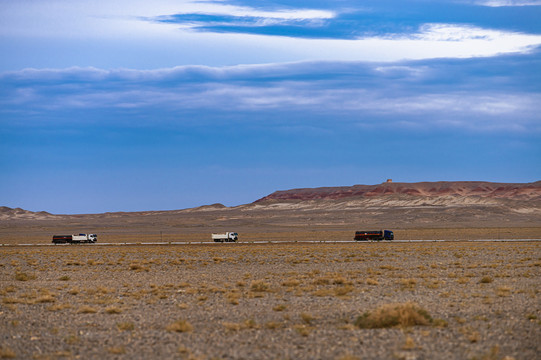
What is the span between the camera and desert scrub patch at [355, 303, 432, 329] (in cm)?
1659

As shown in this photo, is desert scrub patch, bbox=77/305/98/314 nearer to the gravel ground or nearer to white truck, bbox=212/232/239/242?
the gravel ground

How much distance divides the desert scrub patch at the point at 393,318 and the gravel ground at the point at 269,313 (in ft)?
0.61

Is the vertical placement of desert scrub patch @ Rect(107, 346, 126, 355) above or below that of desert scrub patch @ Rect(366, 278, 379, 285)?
below

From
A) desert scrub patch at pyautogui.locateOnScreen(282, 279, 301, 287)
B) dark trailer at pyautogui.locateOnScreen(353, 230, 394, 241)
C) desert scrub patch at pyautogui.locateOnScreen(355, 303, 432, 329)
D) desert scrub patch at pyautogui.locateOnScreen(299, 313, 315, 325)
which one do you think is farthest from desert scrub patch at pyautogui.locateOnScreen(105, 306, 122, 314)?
dark trailer at pyautogui.locateOnScreen(353, 230, 394, 241)

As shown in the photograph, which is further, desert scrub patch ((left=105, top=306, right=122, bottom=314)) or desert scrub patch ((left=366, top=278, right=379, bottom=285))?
desert scrub patch ((left=366, top=278, right=379, bottom=285))

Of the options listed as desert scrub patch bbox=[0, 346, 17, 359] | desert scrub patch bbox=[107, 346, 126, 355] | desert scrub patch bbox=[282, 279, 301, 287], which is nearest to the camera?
desert scrub patch bbox=[0, 346, 17, 359]

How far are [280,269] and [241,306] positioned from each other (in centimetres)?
1460

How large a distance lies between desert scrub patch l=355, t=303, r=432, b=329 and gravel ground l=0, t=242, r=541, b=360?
0.19 meters

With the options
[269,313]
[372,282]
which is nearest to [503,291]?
[372,282]

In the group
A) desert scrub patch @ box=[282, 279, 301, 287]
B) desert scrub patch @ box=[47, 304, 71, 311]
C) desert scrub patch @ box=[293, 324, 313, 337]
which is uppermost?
desert scrub patch @ box=[282, 279, 301, 287]

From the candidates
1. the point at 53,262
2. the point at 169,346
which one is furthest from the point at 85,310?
the point at 53,262

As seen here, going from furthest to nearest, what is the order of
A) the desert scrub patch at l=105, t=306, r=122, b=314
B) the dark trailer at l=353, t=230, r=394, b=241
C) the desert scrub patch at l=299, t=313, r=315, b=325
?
the dark trailer at l=353, t=230, r=394, b=241
the desert scrub patch at l=105, t=306, r=122, b=314
the desert scrub patch at l=299, t=313, r=315, b=325

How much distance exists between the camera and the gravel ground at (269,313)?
14477 millimetres

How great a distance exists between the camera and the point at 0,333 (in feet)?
55.4
